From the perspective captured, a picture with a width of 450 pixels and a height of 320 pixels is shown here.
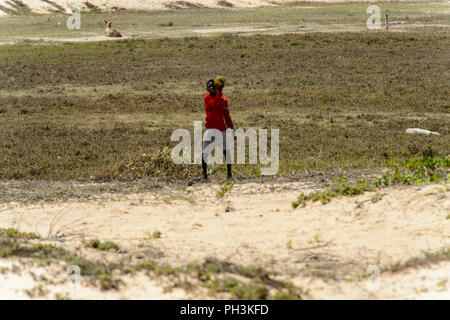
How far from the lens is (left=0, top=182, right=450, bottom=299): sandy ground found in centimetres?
534

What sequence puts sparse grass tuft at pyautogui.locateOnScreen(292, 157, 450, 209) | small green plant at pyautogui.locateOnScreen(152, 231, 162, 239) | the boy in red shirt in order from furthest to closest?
the boy in red shirt < sparse grass tuft at pyautogui.locateOnScreen(292, 157, 450, 209) < small green plant at pyautogui.locateOnScreen(152, 231, 162, 239)

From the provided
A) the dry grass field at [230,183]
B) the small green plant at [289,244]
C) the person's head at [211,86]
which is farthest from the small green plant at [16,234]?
the person's head at [211,86]

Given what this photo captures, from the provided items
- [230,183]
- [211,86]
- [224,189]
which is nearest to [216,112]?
[211,86]

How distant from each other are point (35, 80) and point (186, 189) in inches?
573

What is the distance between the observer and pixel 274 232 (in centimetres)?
737

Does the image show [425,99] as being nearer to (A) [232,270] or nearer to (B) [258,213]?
(B) [258,213]

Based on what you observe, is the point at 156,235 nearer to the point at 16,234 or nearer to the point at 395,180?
the point at 16,234

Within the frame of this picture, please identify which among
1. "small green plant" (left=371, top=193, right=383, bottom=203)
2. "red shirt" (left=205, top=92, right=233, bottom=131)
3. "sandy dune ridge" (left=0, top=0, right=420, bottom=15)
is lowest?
"small green plant" (left=371, top=193, right=383, bottom=203)

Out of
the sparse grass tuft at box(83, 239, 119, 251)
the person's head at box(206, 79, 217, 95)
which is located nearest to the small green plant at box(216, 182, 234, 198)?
the person's head at box(206, 79, 217, 95)

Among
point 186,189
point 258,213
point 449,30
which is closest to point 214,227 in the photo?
point 258,213

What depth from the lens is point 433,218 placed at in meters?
7.21

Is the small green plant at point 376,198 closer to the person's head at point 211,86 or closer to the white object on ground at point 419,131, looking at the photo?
the person's head at point 211,86

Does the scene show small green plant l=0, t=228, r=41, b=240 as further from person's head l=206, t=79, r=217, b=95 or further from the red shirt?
person's head l=206, t=79, r=217, b=95

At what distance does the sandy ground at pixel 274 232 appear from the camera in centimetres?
534
